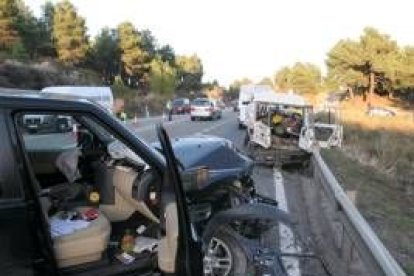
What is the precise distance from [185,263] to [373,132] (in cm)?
3726

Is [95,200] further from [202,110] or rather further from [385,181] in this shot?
[202,110]

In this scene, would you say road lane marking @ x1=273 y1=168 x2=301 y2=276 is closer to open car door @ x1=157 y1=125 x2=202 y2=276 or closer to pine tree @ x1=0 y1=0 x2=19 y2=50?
open car door @ x1=157 y1=125 x2=202 y2=276

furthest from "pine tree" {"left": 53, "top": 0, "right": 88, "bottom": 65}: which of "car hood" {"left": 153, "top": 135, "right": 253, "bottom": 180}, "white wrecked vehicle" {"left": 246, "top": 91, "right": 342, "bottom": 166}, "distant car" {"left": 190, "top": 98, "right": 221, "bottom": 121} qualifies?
"car hood" {"left": 153, "top": 135, "right": 253, "bottom": 180}

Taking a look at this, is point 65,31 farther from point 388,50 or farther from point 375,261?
point 375,261

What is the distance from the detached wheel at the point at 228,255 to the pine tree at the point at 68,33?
66.0 metres

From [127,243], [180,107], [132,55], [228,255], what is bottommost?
[180,107]

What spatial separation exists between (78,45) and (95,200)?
Answer: 229ft

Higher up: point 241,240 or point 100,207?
point 100,207

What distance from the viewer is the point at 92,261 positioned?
4.59 m

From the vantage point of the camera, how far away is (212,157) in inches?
265

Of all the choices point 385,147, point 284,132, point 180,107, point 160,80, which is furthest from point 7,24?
point 284,132

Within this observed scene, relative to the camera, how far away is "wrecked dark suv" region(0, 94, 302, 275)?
401 cm

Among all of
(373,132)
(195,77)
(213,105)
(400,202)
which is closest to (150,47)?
(195,77)

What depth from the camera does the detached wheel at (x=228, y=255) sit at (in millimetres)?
6141
